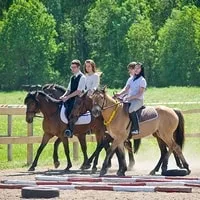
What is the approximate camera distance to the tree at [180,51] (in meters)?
70.2

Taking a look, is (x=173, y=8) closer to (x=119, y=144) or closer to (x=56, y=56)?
(x=56, y=56)

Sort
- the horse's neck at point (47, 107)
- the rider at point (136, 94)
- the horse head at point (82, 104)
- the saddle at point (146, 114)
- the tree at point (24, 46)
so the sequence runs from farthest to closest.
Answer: the tree at point (24, 46) → the horse's neck at point (47, 107) → the horse head at point (82, 104) → the saddle at point (146, 114) → the rider at point (136, 94)

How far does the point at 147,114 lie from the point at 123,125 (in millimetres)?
786

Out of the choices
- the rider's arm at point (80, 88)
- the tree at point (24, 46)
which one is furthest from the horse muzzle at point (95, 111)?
the tree at point (24, 46)

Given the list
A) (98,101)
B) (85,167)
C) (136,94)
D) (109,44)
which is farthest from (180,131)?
(109,44)

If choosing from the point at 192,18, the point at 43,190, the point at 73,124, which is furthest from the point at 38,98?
the point at 192,18

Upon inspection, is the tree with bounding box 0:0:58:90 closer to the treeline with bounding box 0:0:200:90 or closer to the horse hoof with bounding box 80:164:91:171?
the treeline with bounding box 0:0:200:90

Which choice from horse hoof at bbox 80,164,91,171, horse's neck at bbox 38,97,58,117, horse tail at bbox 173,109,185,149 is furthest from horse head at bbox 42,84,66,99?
horse tail at bbox 173,109,185,149

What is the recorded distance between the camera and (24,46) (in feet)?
234

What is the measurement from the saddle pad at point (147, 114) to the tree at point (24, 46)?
51.4 metres

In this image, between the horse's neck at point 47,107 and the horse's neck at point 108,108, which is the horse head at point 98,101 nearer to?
the horse's neck at point 108,108

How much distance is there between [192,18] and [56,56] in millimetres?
13023

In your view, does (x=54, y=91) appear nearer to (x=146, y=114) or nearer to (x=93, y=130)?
(x=93, y=130)

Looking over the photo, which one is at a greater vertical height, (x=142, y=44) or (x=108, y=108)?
(x=108, y=108)
